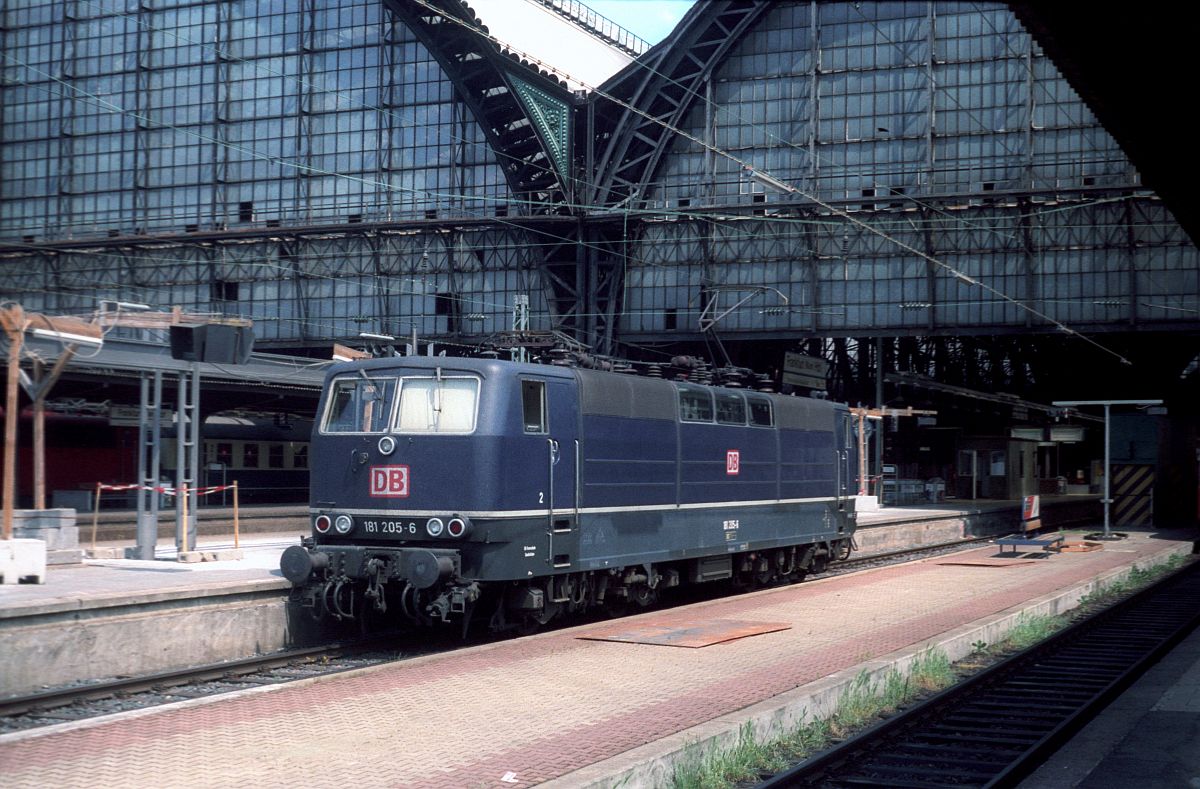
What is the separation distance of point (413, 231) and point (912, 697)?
48085 mm

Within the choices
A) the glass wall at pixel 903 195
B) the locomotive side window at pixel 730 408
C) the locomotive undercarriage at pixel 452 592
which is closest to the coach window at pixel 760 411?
the locomotive side window at pixel 730 408

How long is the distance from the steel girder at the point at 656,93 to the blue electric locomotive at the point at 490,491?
35.8 m

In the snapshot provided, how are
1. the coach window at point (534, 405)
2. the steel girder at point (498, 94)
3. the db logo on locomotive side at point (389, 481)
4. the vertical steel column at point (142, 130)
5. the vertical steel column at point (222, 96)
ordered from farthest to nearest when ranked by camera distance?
1. the vertical steel column at point (142, 130)
2. the vertical steel column at point (222, 96)
3. the steel girder at point (498, 94)
4. the coach window at point (534, 405)
5. the db logo on locomotive side at point (389, 481)

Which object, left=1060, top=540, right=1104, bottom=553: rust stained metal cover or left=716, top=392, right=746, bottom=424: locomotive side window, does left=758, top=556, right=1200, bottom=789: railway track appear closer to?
left=716, top=392, right=746, bottom=424: locomotive side window

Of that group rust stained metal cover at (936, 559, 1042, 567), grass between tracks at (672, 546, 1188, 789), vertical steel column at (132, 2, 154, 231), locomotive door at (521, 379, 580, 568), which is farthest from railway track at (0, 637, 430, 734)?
vertical steel column at (132, 2, 154, 231)

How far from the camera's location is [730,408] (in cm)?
2091

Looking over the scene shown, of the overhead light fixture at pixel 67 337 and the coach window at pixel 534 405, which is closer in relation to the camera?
the coach window at pixel 534 405

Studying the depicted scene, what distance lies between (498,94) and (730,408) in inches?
1542

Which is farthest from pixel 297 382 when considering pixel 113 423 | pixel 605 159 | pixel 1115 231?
pixel 1115 231

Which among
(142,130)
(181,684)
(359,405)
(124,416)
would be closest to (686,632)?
(359,405)

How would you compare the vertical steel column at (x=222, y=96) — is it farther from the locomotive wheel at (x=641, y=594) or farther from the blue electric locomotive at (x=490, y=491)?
the locomotive wheel at (x=641, y=594)

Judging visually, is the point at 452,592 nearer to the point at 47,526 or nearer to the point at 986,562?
the point at 47,526

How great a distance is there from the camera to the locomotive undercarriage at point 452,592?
14.5 m

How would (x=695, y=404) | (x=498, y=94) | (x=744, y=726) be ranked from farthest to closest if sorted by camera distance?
(x=498, y=94) → (x=695, y=404) → (x=744, y=726)
